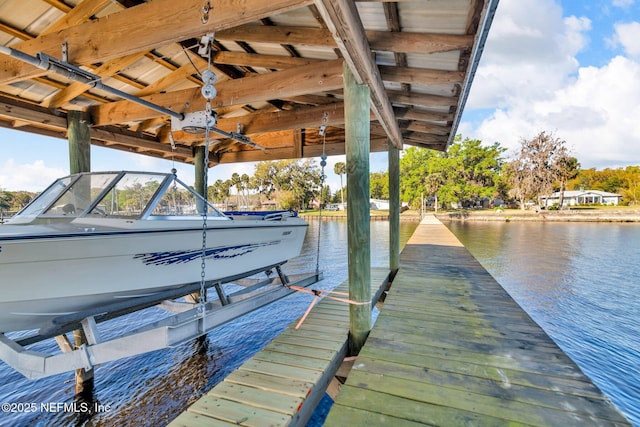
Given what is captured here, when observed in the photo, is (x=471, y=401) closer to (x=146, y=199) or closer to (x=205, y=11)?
(x=205, y=11)

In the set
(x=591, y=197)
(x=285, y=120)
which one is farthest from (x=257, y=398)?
(x=591, y=197)

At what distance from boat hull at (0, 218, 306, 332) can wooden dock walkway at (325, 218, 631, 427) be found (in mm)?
1953

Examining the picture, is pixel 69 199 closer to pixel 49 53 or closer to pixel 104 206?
pixel 104 206

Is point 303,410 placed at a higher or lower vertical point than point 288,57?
lower

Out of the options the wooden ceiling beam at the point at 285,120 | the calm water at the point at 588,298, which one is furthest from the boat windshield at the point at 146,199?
the calm water at the point at 588,298

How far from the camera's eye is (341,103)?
14.7 feet

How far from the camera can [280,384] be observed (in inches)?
94.0

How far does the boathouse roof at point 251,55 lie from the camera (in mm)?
2066

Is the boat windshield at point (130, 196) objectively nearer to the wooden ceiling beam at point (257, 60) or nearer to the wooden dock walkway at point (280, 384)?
the wooden ceiling beam at point (257, 60)

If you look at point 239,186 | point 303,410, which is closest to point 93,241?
point 303,410

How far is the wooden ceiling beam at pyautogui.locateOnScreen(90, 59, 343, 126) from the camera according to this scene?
310 cm

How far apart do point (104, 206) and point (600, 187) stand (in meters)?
84.7

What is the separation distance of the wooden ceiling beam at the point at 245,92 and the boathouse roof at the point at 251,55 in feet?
0.05

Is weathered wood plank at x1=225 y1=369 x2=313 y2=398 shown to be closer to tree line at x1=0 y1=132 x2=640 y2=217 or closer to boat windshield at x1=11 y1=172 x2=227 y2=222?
boat windshield at x1=11 y1=172 x2=227 y2=222
